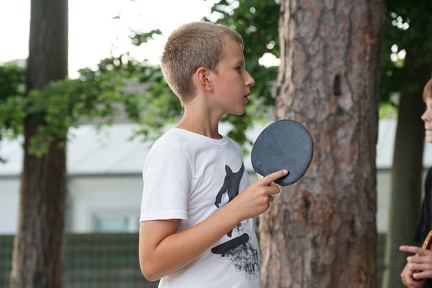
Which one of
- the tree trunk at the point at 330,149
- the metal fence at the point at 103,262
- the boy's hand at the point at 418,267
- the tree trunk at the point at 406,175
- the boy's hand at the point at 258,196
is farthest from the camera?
the metal fence at the point at 103,262

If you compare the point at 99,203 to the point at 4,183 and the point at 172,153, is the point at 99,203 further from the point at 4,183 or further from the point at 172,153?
the point at 172,153

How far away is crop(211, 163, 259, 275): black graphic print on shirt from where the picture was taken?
2646mm

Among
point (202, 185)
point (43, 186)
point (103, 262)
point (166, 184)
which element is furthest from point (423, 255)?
point (103, 262)

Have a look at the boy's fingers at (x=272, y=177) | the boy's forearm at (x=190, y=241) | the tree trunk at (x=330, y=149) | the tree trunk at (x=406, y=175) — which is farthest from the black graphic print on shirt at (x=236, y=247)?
the tree trunk at (x=406, y=175)

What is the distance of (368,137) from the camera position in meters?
5.56

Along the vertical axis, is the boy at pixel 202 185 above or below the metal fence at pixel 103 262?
above

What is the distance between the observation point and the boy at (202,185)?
2.54 metres

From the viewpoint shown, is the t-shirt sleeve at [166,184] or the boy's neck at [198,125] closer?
the t-shirt sleeve at [166,184]

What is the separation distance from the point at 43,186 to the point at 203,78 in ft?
27.2

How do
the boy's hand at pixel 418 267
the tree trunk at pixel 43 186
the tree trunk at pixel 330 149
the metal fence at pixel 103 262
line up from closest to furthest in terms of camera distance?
the boy's hand at pixel 418 267 → the tree trunk at pixel 330 149 → the tree trunk at pixel 43 186 → the metal fence at pixel 103 262

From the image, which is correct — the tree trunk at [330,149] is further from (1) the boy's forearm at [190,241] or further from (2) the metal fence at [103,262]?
(2) the metal fence at [103,262]

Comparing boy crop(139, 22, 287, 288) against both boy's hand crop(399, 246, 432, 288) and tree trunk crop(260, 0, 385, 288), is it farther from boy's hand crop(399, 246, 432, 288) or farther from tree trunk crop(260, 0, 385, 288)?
tree trunk crop(260, 0, 385, 288)

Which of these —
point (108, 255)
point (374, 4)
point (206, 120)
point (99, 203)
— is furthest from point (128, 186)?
point (206, 120)

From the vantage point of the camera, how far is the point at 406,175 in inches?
409
